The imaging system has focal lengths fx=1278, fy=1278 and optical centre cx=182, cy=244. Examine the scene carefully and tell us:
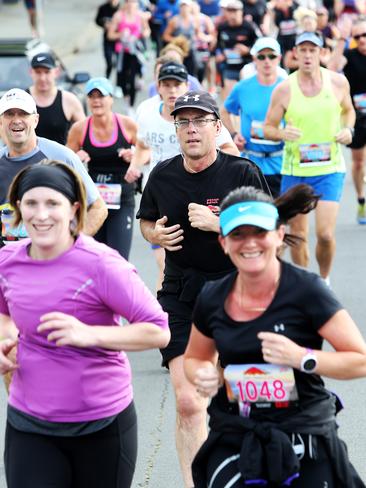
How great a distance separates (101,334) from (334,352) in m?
0.79

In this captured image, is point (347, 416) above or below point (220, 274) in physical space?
below

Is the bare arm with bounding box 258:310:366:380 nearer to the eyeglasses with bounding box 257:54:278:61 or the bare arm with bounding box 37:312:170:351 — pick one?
the bare arm with bounding box 37:312:170:351

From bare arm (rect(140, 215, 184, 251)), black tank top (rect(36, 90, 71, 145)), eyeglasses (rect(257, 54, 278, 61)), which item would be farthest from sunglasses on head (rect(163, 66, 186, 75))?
bare arm (rect(140, 215, 184, 251))

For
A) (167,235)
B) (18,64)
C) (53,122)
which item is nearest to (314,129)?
(53,122)

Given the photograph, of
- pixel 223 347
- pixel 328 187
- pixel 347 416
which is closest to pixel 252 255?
pixel 223 347

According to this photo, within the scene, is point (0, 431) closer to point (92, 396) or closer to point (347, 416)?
point (347, 416)

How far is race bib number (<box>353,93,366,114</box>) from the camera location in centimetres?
1280

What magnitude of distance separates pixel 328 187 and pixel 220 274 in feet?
12.1

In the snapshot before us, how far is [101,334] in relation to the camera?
435 centimetres

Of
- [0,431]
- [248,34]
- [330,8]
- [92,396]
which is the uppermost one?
[330,8]

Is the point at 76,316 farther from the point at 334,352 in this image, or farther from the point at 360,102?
the point at 360,102

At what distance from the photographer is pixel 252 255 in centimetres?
429

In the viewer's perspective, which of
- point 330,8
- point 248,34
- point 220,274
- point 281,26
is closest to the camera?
point 220,274

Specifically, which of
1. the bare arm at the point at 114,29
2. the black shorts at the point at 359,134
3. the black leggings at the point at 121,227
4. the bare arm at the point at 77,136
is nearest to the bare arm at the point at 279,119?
the black leggings at the point at 121,227
